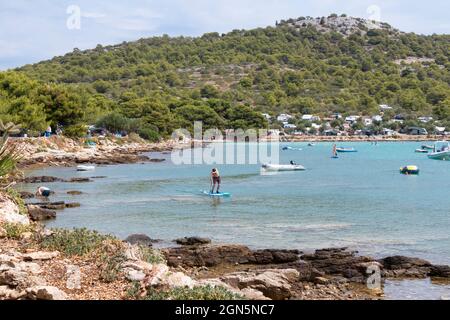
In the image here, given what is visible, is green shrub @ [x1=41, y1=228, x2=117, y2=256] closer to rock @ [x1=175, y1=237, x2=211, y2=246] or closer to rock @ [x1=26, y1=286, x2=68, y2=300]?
rock @ [x1=26, y1=286, x2=68, y2=300]

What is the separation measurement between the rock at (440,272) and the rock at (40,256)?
10.3 meters

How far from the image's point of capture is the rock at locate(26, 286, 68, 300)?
937 cm

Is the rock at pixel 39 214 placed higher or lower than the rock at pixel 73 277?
lower

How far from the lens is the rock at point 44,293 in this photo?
9.37 m

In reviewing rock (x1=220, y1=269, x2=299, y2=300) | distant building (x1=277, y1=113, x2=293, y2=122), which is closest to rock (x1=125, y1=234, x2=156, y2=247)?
rock (x1=220, y1=269, x2=299, y2=300)

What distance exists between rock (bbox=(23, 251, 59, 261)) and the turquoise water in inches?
389

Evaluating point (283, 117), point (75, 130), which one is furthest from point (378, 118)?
point (75, 130)

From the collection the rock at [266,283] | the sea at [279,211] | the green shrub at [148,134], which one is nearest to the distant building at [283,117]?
the green shrub at [148,134]

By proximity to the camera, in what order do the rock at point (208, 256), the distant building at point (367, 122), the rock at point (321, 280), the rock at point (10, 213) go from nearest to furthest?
the rock at point (321, 280) → the rock at point (10, 213) → the rock at point (208, 256) → the distant building at point (367, 122)

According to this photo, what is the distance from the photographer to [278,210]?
3158 cm

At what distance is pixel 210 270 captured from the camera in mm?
17266

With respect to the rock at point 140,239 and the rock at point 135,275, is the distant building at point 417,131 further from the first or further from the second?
the rock at point 135,275
